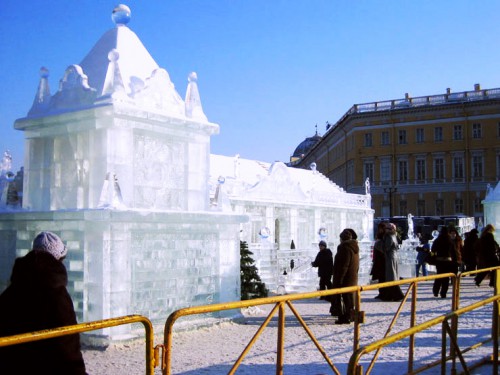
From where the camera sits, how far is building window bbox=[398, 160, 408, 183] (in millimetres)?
57500

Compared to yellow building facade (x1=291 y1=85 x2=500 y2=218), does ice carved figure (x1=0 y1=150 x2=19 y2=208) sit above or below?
below

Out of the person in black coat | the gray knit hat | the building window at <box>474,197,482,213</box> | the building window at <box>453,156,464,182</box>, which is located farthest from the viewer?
the building window at <box>453,156,464,182</box>

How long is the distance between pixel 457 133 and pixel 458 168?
317cm

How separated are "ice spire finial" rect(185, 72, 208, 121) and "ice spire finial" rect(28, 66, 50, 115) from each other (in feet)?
7.69

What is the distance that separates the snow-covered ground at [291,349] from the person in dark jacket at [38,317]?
347 centimetres

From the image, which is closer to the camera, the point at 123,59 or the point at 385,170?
the point at 123,59

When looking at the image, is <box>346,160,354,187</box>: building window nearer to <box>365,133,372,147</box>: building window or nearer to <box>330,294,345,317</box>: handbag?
<box>365,133,372,147</box>: building window

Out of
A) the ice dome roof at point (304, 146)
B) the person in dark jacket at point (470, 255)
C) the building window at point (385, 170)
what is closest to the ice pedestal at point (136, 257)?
the person in dark jacket at point (470, 255)

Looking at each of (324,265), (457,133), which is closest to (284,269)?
(324,265)

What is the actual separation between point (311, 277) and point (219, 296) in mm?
7383

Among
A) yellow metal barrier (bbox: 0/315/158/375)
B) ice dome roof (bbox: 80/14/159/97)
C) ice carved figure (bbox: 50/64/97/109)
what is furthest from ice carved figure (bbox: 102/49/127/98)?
yellow metal barrier (bbox: 0/315/158/375)

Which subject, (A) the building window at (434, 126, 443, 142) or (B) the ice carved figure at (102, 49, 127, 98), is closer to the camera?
(B) the ice carved figure at (102, 49, 127, 98)

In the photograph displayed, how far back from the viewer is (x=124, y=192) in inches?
372

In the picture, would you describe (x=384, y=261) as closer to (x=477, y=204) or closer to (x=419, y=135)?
(x=477, y=204)
